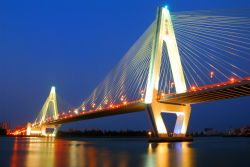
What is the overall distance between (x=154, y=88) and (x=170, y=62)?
2.24 metres

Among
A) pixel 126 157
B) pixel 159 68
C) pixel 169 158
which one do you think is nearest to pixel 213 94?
pixel 159 68

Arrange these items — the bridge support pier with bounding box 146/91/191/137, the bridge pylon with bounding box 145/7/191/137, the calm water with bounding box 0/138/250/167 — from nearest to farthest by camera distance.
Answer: the calm water with bounding box 0/138/250/167, the bridge pylon with bounding box 145/7/191/137, the bridge support pier with bounding box 146/91/191/137

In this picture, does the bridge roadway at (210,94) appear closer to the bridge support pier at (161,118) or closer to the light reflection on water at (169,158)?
the bridge support pier at (161,118)

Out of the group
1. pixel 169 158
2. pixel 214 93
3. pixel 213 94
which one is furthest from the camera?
pixel 213 94

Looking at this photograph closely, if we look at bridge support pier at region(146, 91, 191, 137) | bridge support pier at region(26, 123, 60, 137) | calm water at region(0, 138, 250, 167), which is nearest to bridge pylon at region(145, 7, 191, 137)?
bridge support pier at region(146, 91, 191, 137)

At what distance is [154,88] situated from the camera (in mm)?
27797

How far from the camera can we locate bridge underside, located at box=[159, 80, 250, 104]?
75.3ft

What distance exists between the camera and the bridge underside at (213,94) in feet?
75.3

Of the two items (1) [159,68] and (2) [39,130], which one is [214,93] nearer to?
(1) [159,68]

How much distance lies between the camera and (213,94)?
2583 cm

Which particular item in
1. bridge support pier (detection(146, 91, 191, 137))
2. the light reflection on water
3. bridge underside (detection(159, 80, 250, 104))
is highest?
bridge underside (detection(159, 80, 250, 104))

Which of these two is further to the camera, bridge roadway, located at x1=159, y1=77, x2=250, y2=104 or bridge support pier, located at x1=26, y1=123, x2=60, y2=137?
bridge support pier, located at x1=26, y1=123, x2=60, y2=137

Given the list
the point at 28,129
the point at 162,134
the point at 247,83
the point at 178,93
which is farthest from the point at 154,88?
the point at 28,129

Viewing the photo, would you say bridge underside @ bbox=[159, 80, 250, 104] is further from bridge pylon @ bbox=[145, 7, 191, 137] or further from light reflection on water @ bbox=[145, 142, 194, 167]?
light reflection on water @ bbox=[145, 142, 194, 167]
